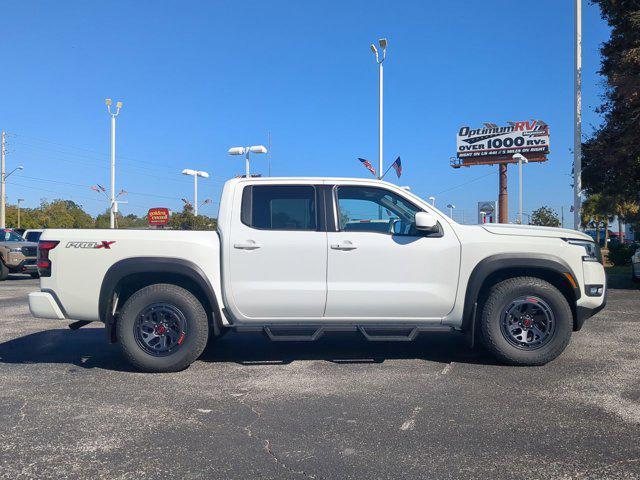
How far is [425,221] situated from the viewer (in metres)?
5.19

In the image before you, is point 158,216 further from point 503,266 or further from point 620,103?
point 503,266

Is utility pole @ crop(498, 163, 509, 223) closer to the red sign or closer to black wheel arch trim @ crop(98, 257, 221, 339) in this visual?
the red sign

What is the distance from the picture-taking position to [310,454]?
3477 millimetres

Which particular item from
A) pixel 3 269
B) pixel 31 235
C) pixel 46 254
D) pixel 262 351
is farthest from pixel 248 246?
pixel 31 235

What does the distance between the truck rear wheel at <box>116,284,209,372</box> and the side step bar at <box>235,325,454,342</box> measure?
47 centimetres

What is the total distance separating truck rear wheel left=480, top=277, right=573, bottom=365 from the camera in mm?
5316

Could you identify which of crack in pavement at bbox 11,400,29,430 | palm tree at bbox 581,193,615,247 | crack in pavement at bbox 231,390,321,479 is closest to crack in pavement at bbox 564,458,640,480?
crack in pavement at bbox 231,390,321,479

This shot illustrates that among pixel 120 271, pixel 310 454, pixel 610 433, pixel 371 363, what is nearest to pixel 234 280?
pixel 120 271

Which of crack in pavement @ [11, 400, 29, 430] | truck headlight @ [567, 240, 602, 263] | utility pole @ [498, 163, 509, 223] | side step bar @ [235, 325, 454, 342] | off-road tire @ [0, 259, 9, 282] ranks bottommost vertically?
crack in pavement @ [11, 400, 29, 430]

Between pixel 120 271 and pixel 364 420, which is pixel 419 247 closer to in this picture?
pixel 364 420

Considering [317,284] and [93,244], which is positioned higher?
[93,244]

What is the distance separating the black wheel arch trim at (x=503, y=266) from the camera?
17.3ft

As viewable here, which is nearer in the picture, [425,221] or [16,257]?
[425,221]

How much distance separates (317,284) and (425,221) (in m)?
1.22
